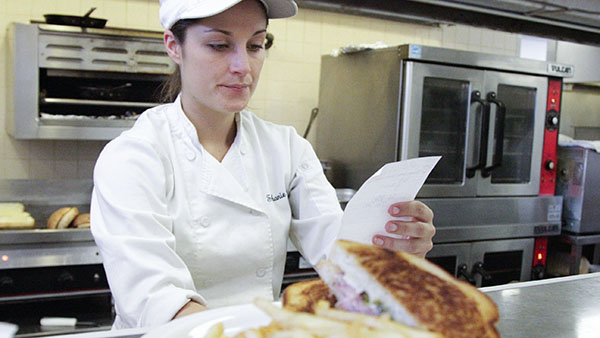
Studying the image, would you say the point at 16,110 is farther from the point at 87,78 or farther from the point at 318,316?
the point at 318,316

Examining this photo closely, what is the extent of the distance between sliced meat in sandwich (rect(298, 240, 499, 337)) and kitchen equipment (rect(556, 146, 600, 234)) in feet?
10.9

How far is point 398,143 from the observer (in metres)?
3.15

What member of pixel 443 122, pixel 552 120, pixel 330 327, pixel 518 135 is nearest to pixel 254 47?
pixel 330 327

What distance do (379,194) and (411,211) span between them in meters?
0.15

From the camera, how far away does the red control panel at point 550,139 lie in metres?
3.64

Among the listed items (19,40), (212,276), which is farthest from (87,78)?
(212,276)

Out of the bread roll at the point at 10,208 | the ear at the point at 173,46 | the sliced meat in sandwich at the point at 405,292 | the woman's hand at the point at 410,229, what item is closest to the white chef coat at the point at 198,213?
the ear at the point at 173,46

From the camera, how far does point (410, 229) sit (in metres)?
1.08

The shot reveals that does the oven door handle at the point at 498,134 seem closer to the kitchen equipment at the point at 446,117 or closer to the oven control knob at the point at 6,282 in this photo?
the kitchen equipment at the point at 446,117

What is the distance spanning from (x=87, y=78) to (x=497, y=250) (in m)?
2.53

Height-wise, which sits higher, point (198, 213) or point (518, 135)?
point (518, 135)

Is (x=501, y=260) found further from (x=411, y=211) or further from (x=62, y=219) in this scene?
(x=411, y=211)

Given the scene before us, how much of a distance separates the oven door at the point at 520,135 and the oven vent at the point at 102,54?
200cm

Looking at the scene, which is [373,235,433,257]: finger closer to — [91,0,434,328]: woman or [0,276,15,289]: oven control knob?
[91,0,434,328]: woman
